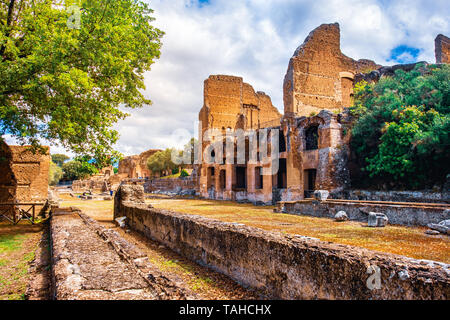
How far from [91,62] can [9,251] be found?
5.36 meters

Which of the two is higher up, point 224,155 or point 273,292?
point 224,155

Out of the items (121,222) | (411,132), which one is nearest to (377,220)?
(411,132)

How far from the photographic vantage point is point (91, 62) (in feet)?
27.2

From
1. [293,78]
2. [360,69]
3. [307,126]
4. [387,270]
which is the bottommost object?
[387,270]

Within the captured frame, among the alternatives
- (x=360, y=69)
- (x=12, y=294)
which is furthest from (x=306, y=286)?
(x=360, y=69)

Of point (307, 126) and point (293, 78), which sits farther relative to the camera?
point (293, 78)

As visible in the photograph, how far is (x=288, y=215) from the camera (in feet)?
42.3

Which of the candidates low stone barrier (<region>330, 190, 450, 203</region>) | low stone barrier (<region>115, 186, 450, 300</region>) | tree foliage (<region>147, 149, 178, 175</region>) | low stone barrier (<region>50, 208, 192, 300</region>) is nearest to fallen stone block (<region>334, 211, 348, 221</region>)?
low stone barrier (<region>330, 190, 450, 203</region>)

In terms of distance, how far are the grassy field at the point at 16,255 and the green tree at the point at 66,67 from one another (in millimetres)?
2805

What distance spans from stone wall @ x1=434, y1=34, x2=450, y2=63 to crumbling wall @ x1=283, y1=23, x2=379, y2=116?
18.7 feet

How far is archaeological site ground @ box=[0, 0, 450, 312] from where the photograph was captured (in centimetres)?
288

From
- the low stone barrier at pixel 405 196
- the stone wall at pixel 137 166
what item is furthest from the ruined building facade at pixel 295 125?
the stone wall at pixel 137 166

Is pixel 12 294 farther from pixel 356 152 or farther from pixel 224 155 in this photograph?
pixel 224 155
